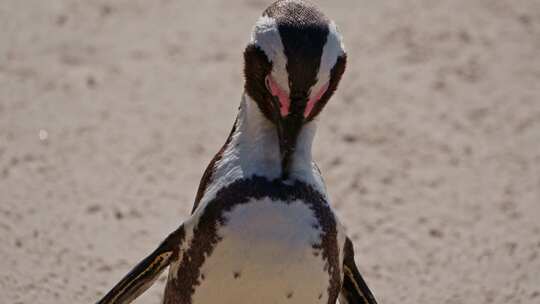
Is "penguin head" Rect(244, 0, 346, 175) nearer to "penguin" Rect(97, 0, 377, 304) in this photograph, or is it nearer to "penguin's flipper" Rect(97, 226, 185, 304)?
"penguin" Rect(97, 0, 377, 304)

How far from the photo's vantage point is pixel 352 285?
2.93 meters

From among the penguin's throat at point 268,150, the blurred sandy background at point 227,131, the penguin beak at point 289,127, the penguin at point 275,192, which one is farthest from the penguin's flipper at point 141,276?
the blurred sandy background at point 227,131

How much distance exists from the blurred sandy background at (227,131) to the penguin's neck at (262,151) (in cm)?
135

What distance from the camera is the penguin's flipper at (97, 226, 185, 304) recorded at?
9.20ft

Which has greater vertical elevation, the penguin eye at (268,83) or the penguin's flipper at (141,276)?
the penguin eye at (268,83)

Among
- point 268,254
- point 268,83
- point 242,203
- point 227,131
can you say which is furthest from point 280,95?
point 227,131

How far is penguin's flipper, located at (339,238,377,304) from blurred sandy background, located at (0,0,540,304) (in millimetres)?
1016

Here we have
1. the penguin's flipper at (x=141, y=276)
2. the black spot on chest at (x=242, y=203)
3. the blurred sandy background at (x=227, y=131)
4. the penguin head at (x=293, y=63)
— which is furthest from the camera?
the blurred sandy background at (x=227, y=131)

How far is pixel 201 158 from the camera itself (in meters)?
4.76

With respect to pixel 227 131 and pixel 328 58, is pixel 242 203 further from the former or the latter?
pixel 227 131

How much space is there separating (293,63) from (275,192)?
13.6 inches

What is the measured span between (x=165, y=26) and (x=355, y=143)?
145 centimetres

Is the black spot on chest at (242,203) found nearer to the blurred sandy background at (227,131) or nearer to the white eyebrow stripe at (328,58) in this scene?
the white eyebrow stripe at (328,58)

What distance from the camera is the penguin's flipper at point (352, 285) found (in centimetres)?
286
